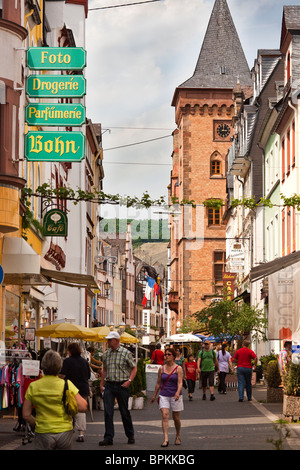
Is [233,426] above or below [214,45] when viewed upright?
below

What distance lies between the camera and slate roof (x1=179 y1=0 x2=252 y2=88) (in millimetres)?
84500

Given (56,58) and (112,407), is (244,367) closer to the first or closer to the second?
(56,58)

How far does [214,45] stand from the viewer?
8556 cm

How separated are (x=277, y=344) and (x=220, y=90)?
47424mm

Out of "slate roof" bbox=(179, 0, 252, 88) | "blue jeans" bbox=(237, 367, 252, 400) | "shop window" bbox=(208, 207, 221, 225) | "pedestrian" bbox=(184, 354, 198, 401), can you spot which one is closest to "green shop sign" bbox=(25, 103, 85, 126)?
"blue jeans" bbox=(237, 367, 252, 400)

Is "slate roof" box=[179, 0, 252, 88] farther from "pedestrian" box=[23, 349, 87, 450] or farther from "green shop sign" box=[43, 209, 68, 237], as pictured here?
"pedestrian" box=[23, 349, 87, 450]

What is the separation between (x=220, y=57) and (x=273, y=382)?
64416 millimetres

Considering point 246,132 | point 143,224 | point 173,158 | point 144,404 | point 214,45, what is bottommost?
point 144,404

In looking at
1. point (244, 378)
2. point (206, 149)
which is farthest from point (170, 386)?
point (206, 149)

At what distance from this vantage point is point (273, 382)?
78.4 feet
